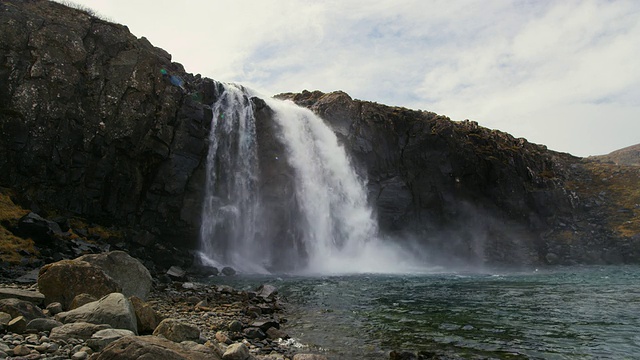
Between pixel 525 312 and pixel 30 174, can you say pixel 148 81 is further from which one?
pixel 525 312

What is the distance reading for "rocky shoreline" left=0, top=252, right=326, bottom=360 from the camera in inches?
276

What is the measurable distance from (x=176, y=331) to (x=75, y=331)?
2340 millimetres

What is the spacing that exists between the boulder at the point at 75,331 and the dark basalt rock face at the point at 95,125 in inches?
1054

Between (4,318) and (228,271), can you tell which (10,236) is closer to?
(228,271)

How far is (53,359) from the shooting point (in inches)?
265

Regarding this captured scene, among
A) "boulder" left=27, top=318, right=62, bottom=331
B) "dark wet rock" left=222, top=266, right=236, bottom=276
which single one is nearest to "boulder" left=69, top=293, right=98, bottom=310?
Result: "boulder" left=27, top=318, right=62, bottom=331

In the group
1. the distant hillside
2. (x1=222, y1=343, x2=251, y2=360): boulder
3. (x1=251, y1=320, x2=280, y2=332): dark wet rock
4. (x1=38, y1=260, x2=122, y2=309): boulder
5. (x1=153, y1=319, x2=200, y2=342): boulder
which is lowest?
(x1=251, y1=320, x2=280, y2=332): dark wet rock

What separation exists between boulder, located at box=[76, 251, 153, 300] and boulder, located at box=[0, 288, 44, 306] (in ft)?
8.90

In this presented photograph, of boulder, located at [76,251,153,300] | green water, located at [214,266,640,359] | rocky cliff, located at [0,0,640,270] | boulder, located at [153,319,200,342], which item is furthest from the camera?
rocky cliff, located at [0,0,640,270]

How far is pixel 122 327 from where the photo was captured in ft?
29.7

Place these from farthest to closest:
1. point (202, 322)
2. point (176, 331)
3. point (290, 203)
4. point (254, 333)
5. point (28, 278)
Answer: point (290, 203) → point (28, 278) → point (202, 322) → point (254, 333) → point (176, 331)

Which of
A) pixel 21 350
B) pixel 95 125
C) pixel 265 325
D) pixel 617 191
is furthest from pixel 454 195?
pixel 21 350

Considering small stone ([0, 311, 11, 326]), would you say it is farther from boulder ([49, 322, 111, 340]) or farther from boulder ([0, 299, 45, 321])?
boulder ([49, 322, 111, 340])

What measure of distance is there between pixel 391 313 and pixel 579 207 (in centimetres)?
5716
